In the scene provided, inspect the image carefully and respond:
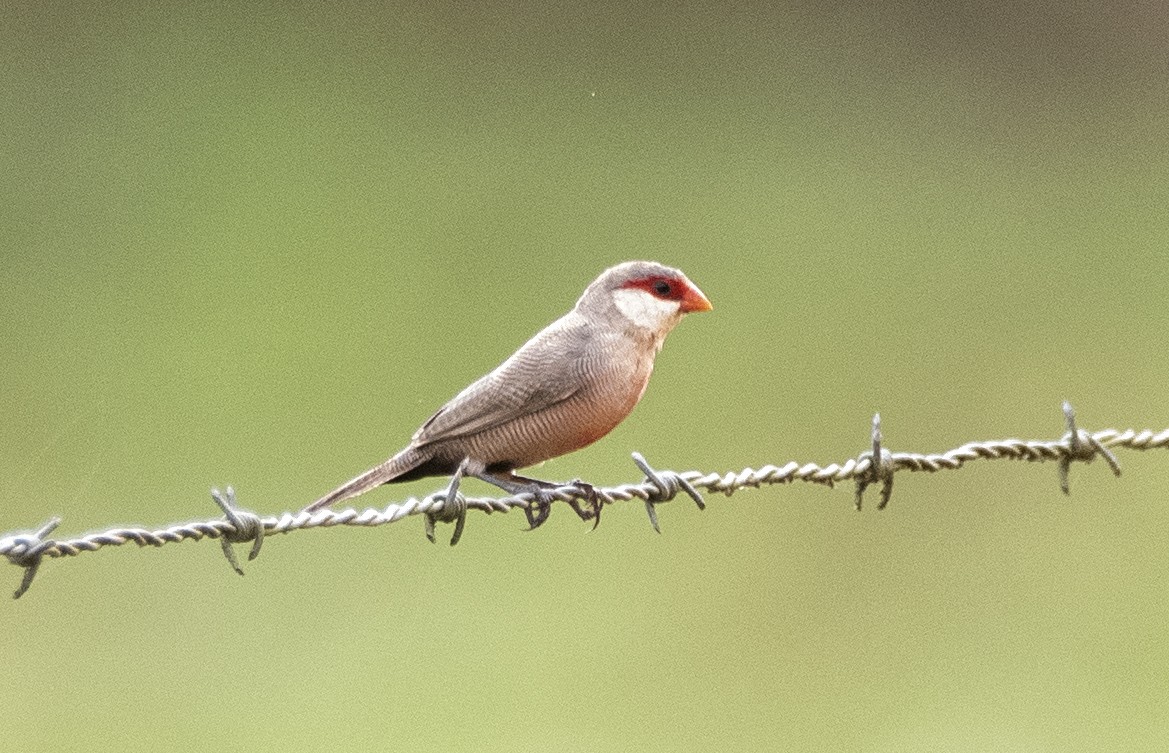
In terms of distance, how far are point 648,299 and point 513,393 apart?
1.68ft

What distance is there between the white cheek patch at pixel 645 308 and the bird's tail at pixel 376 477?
0.73m

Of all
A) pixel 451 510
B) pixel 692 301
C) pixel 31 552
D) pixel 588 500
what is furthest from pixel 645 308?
pixel 31 552

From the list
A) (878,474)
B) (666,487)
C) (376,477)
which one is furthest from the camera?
(376,477)

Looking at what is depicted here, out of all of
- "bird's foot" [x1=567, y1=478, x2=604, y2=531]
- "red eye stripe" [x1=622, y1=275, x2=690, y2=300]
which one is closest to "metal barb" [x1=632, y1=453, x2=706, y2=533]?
"bird's foot" [x1=567, y1=478, x2=604, y2=531]

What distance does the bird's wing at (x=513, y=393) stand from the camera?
3.85 m

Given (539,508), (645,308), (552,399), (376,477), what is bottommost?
(539,508)

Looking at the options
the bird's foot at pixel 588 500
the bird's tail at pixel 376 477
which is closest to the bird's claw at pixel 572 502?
the bird's foot at pixel 588 500

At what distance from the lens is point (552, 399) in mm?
3840

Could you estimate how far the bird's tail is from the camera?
3.68 metres

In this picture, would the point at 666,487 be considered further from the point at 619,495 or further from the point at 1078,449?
the point at 1078,449

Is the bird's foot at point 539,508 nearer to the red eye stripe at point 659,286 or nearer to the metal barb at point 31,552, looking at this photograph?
the red eye stripe at point 659,286

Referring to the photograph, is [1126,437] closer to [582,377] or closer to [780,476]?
[780,476]

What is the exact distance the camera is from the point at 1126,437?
3.69 meters

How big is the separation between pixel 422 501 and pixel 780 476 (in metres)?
0.91
